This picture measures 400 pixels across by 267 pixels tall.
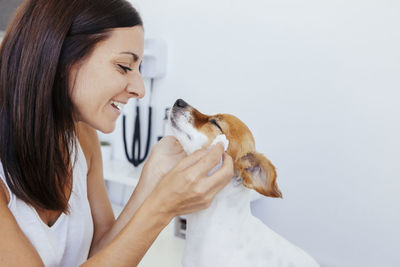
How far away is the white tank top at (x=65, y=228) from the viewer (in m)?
0.78

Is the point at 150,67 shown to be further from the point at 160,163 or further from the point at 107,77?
the point at 107,77

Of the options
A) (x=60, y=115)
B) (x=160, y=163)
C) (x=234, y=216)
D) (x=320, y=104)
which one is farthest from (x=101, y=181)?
(x=320, y=104)

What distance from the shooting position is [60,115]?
0.82 metres

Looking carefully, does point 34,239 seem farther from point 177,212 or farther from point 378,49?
point 378,49

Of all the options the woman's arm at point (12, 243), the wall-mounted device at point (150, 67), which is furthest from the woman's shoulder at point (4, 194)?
the wall-mounted device at point (150, 67)

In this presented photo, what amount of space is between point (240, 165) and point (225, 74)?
0.87m

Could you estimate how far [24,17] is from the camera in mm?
749

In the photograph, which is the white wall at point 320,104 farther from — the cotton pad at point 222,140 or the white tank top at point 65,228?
the white tank top at point 65,228

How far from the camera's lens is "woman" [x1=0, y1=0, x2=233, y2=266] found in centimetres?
73

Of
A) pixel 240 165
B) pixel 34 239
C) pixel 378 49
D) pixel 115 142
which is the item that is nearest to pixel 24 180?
pixel 34 239

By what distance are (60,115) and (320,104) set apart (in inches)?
38.9

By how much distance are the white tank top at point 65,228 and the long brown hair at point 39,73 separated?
0.10 ft

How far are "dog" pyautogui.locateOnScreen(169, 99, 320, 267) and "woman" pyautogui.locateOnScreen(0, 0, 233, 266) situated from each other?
0.09 metres

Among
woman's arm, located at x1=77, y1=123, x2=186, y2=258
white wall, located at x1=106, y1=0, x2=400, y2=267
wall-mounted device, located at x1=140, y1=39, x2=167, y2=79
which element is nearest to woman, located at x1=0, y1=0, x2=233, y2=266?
woman's arm, located at x1=77, y1=123, x2=186, y2=258
